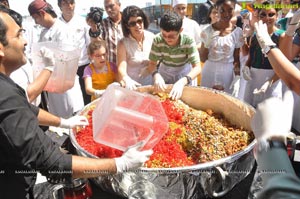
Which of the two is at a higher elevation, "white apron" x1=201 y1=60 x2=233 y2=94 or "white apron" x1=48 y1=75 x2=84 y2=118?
"white apron" x1=201 y1=60 x2=233 y2=94

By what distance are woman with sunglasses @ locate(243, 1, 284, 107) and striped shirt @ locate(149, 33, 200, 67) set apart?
641mm

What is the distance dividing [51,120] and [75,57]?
0.73 meters

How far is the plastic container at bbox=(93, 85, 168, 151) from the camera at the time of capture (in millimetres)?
1473

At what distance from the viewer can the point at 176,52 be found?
2.54m

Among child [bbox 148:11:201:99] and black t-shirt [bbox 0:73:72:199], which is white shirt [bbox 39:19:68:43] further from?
black t-shirt [bbox 0:73:72:199]

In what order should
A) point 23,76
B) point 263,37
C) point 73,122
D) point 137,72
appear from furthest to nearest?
point 137,72 < point 23,76 < point 263,37 < point 73,122

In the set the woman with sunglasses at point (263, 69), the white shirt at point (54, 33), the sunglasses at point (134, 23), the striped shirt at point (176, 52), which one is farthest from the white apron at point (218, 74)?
the white shirt at point (54, 33)

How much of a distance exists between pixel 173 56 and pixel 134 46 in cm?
46

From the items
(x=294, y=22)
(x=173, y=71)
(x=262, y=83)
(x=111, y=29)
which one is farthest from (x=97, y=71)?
(x=294, y=22)

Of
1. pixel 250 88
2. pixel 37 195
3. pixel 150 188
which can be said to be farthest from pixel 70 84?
pixel 250 88

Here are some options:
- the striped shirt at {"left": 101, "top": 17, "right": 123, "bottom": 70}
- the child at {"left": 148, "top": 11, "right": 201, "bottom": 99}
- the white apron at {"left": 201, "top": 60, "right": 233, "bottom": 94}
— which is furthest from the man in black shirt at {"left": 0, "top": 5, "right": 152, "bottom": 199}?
the striped shirt at {"left": 101, "top": 17, "right": 123, "bottom": 70}

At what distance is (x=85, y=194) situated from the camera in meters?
1.33

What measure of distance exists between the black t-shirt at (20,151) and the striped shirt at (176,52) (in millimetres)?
1642

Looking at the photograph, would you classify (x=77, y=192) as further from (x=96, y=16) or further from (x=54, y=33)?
(x=96, y=16)
